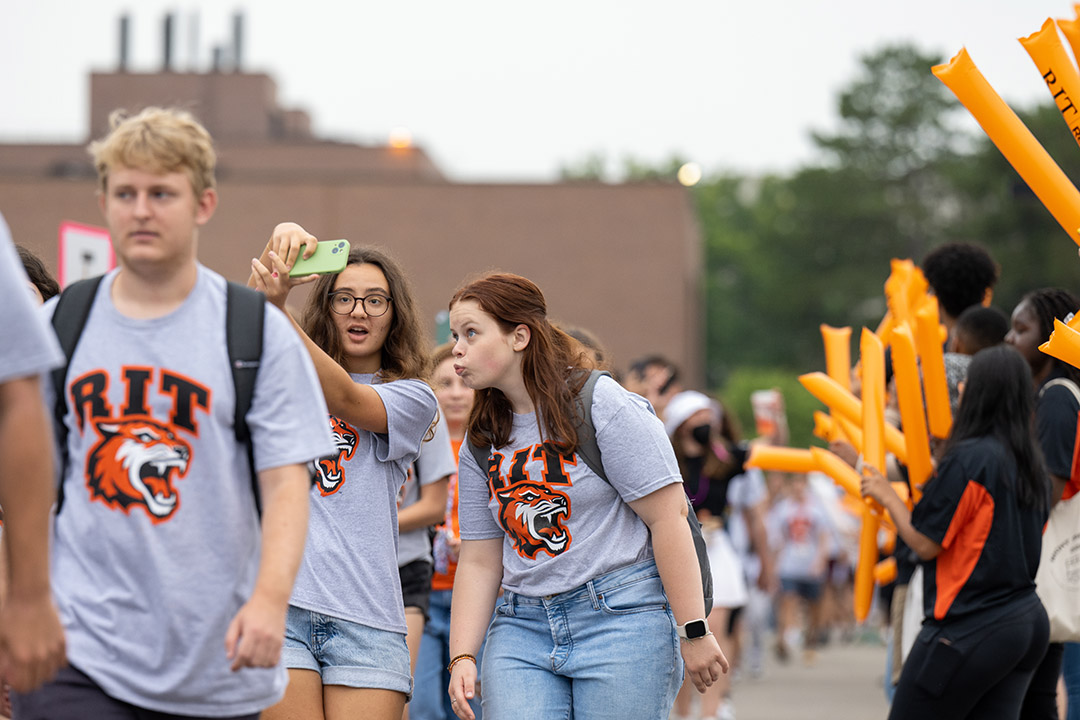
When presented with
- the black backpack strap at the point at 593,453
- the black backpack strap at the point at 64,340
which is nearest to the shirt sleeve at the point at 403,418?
the black backpack strap at the point at 593,453

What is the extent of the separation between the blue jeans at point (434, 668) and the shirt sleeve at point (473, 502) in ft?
5.85

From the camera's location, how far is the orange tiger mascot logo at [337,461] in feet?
14.9

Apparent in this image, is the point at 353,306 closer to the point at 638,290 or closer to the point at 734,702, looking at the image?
the point at 734,702

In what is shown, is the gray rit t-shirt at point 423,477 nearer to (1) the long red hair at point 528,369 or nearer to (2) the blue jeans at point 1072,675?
(1) the long red hair at point 528,369

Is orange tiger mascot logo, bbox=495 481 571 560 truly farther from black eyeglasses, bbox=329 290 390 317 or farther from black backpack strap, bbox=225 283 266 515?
black backpack strap, bbox=225 283 266 515

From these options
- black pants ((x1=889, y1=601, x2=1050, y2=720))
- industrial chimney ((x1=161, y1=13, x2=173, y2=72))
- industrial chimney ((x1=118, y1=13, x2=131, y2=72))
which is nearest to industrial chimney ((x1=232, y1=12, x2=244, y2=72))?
industrial chimney ((x1=161, y1=13, x2=173, y2=72))

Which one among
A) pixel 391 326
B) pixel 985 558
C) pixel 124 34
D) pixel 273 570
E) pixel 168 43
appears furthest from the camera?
pixel 124 34

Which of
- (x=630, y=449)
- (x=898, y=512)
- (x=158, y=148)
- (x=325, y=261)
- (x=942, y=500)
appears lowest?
(x=898, y=512)

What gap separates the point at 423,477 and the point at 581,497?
1678mm

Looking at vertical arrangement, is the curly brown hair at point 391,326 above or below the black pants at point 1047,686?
above

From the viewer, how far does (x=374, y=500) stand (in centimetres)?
455

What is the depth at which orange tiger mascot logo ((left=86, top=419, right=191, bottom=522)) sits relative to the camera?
10.1ft

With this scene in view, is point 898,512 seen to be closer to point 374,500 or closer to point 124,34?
point 374,500

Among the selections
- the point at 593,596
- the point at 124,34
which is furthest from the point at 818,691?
the point at 124,34
